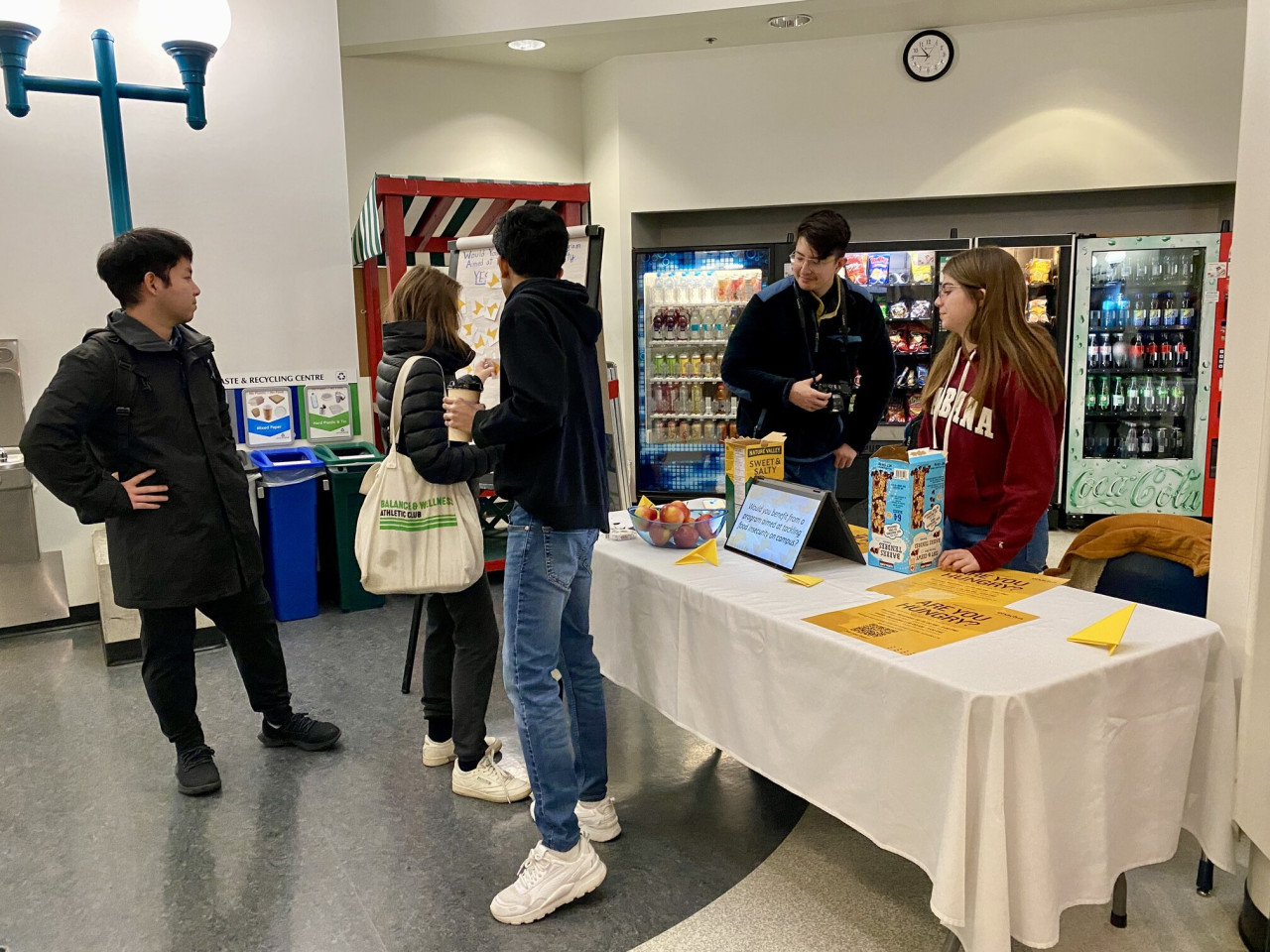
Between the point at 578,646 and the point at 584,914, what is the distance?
634 millimetres

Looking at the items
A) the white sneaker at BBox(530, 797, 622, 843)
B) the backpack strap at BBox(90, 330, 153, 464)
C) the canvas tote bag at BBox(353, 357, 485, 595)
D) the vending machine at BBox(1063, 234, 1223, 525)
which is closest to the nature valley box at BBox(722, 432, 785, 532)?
the canvas tote bag at BBox(353, 357, 485, 595)

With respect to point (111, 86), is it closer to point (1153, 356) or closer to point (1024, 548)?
point (1024, 548)

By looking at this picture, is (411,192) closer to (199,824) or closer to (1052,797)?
(199,824)

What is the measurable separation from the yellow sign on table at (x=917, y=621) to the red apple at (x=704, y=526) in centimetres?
60

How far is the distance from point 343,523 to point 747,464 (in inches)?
108

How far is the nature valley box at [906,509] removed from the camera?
→ 7.17 ft

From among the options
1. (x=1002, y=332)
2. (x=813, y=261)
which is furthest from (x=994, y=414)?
(x=813, y=261)

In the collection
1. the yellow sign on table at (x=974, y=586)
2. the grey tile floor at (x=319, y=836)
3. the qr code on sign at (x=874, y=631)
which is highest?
the yellow sign on table at (x=974, y=586)

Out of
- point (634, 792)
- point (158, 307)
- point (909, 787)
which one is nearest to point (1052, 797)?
point (909, 787)

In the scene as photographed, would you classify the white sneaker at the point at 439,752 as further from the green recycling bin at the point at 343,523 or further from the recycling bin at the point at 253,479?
the recycling bin at the point at 253,479

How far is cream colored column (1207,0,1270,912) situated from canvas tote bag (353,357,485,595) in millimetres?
1843

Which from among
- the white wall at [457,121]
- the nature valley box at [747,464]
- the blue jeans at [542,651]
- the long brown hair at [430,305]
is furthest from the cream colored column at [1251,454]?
the white wall at [457,121]

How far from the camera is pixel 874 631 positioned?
6.11 feet

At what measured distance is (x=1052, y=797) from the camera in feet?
5.39
